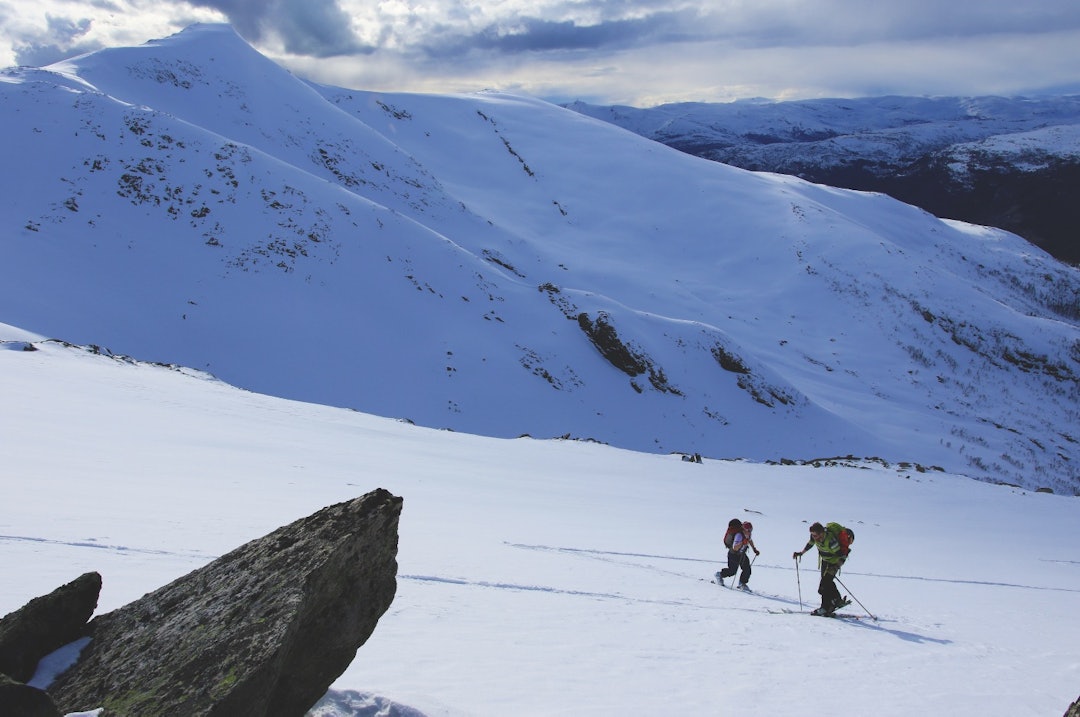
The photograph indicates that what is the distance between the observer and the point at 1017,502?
1013 inches

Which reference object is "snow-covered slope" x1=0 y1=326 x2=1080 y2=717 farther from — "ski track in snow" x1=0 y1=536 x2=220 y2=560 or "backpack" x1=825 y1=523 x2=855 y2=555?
"backpack" x1=825 y1=523 x2=855 y2=555

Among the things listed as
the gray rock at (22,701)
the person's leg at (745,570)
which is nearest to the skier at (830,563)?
the person's leg at (745,570)

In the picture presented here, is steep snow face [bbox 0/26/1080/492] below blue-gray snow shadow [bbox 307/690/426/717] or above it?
above

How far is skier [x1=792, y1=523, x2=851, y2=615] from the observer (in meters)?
11.6

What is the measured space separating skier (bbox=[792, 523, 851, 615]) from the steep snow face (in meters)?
25.5

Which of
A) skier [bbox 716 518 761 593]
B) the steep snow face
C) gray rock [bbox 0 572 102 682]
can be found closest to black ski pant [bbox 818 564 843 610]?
skier [bbox 716 518 761 593]

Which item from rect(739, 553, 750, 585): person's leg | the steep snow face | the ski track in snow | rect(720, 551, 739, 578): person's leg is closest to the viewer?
the ski track in snow

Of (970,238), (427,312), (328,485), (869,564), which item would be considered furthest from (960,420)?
(970,238)

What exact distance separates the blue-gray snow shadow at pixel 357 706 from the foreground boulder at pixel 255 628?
2.02 feet

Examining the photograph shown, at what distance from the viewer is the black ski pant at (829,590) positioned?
37.9ft

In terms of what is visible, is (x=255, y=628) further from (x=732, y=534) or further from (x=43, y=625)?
(x=732, y=534)

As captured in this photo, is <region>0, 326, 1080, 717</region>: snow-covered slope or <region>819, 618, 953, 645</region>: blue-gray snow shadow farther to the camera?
<region>819, 618, 953, 645</region>: blue-gray snow shadow

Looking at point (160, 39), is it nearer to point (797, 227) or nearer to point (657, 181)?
point (657, 181)

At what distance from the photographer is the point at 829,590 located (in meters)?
11.6
